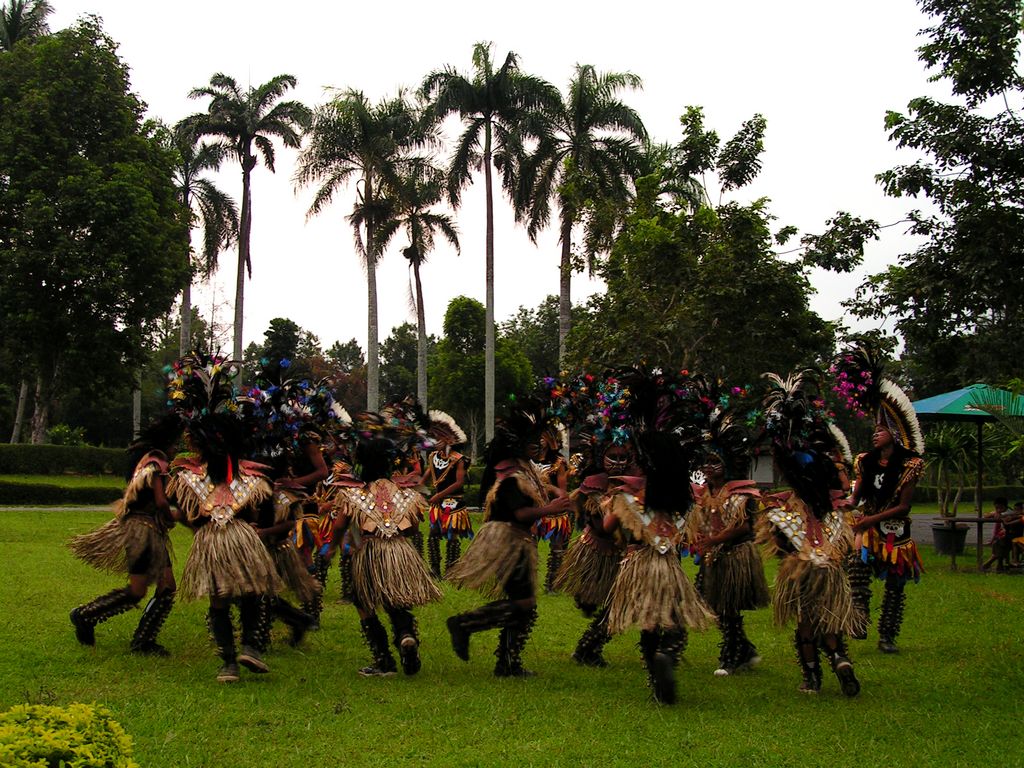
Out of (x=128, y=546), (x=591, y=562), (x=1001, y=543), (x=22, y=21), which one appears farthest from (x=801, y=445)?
(x=22, y=21)

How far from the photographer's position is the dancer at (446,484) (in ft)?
38.1

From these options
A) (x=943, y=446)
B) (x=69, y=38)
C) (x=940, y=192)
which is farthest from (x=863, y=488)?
(x=69, y=38)

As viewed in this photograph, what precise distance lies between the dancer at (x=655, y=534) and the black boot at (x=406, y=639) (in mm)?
1573

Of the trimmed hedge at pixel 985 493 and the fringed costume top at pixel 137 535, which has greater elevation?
the fringed costume top at pixel 137 535

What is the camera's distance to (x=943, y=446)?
21.3 m

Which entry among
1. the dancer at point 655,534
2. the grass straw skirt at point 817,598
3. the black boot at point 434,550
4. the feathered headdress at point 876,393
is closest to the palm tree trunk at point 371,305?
the black boot at point 434,550

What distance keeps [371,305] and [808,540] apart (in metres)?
28.7

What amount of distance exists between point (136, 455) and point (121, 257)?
76.7 feet

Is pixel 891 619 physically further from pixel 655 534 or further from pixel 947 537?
pixel 947 537

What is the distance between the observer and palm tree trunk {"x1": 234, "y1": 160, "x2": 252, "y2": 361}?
3578cm

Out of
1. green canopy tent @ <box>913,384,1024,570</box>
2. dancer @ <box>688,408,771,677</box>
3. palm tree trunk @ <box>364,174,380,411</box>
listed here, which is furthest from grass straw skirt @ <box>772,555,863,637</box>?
palm tree trunk @ <box>364,174,380,411</box>

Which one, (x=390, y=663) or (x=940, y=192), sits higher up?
(x=940, y=192)

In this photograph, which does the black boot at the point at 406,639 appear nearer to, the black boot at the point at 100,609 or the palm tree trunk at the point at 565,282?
the black boot at the point at 100,609

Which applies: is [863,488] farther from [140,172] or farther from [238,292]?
[238,292]
